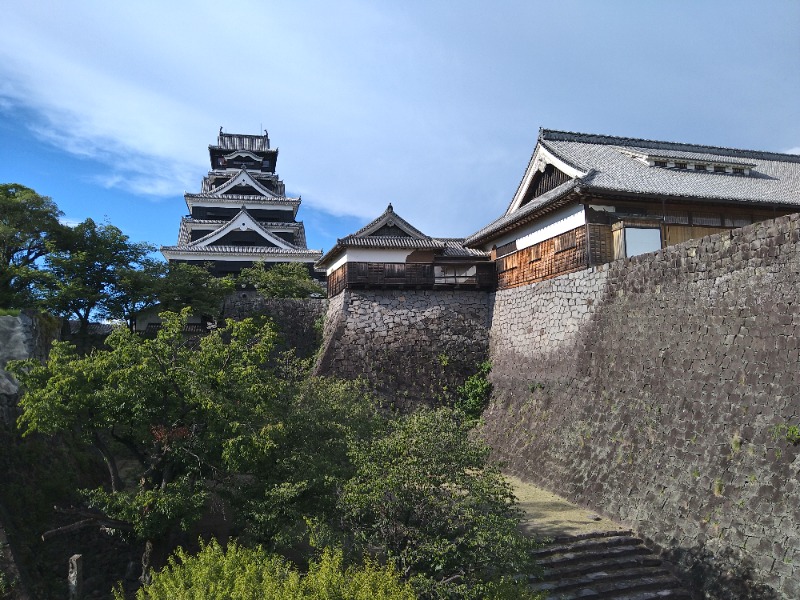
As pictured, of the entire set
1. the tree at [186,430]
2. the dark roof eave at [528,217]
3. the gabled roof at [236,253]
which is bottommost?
the tree at [186,430]

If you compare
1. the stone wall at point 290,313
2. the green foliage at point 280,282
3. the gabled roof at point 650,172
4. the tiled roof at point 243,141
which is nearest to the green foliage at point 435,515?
the gabled roof at point 650,172

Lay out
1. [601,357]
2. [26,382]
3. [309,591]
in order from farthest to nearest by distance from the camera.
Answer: [601,357] → [26,382] → [309,591]

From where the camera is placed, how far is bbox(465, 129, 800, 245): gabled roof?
45.4 ft

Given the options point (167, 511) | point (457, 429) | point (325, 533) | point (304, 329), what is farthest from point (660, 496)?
point (304, 329)

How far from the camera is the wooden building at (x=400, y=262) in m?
17.5

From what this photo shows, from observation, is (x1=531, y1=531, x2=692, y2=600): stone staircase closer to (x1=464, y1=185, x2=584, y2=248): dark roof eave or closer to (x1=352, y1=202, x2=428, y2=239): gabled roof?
(x1=464, y1=185, x2=584, y2=248): dark roof eave

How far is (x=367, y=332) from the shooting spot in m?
17.1

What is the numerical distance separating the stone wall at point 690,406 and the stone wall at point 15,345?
10824mm

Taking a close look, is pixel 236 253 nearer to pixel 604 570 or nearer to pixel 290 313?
pixel 290 313

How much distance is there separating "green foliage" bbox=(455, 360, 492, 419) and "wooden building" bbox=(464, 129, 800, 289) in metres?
2.82

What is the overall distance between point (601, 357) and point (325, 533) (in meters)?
7.90

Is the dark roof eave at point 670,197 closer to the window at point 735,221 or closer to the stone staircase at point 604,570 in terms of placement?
the window at point 735,221

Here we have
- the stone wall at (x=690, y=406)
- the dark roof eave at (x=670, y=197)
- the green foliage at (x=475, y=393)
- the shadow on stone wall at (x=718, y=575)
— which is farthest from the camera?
the green foliage at (x=475, y=393)

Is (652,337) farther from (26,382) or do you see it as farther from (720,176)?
(26,382)
